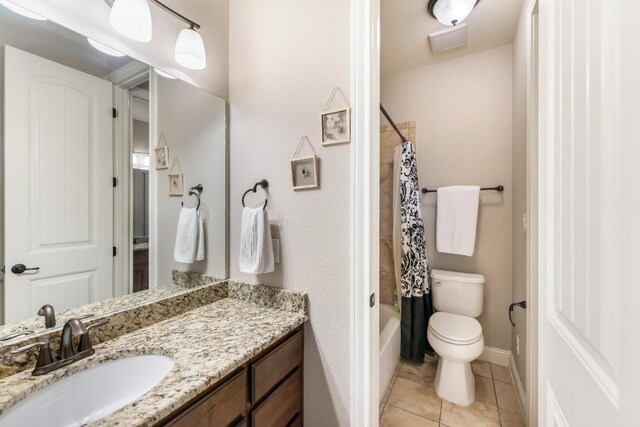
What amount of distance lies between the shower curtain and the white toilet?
185mm

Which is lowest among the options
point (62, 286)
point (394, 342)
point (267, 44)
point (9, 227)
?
point (394, 342)

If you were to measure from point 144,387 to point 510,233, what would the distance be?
2512mm

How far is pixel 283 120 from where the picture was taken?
1275 millimetres

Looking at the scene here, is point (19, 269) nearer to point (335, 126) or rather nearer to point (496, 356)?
point (335, 126)

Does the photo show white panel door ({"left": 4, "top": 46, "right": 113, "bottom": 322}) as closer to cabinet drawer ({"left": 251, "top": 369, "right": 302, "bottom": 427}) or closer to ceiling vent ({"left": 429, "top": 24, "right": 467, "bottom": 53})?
cabinet drawer ({"left": 251, "top": 369, "right": 302, "bottom": 427})

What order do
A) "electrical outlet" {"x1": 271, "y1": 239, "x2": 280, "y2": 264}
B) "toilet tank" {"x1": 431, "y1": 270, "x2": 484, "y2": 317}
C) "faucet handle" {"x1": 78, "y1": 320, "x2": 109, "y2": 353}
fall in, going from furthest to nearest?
"toilet tank" {"x1": 431, "y1": 270, "x2": 484, "y2": 317} → "electrical outlet" {"x1": 271, "y1": 239, "x2": 280, "y2": 264} → "faucet handle" {"x1": 78, "y1": 320, "x2": 109, "y2": 353}

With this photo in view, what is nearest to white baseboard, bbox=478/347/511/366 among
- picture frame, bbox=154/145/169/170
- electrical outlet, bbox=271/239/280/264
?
electrical outlet, bbox=271/239/280/264

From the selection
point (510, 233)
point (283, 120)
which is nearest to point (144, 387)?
point (283, 120)

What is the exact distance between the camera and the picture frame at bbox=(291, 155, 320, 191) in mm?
1173

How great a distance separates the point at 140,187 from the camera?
112 centimetres

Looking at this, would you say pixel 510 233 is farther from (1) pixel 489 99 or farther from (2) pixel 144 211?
(2) pixel 144 211

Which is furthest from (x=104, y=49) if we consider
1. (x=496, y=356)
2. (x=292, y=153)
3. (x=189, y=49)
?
(x=496, y=356)

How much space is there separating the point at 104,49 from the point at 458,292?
2.59 meters

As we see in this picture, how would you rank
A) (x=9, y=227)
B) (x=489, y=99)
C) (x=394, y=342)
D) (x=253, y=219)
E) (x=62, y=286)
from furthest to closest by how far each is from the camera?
(x=489, y=99)
(x=394, y=342)
(x=253, y=219)
(x=62, y=286)
(x=9, y=227)
